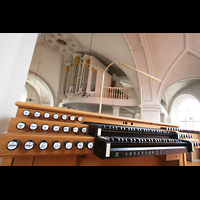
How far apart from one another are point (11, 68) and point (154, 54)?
540cm

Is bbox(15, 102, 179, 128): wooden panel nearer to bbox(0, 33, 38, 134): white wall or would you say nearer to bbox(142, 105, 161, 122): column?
bbox(0, 33, 38, 134): white wall

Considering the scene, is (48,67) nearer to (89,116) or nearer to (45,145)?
(89,116)

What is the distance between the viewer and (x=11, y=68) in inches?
41.3

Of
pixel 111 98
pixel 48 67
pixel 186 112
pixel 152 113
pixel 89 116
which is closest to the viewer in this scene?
pixel 89 116

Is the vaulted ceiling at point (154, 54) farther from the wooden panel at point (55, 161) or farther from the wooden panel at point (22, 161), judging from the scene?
the wooden panel at point (22, 161)

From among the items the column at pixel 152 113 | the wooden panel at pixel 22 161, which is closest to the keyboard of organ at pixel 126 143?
the wooden panel at pixel 22 161

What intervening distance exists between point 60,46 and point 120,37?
13.0 feet

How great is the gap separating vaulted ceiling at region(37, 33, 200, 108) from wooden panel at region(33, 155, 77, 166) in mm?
4814

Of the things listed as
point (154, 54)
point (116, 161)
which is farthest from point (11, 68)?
point (154, 54)
